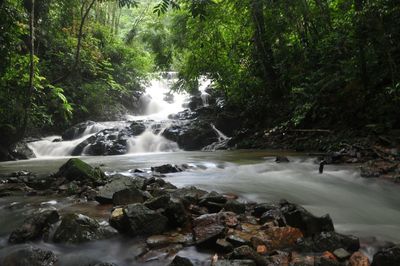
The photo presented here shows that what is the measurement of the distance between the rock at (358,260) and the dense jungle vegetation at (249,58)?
8.33ft

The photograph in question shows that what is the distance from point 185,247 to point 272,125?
931 cm

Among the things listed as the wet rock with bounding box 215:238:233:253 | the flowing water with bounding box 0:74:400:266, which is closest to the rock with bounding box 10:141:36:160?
the flowing water with bounding box 0:74:400:266

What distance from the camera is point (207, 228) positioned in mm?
3273

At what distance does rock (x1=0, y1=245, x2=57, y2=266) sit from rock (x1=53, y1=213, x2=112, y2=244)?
0.99ft

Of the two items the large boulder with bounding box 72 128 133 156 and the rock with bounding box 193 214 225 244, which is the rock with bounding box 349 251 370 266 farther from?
the large boulder with bounding box 72 128 133 156

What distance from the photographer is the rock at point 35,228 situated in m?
3.28

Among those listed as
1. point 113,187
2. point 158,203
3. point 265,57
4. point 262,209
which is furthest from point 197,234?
point 265,57

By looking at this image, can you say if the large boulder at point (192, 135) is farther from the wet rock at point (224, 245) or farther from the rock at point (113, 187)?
the wet rock at point (224, 245)

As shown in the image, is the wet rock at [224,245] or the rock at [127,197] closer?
the wet rock at [224,245]

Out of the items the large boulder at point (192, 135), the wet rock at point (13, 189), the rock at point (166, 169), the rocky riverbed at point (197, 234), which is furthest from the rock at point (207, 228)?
the large boulder at point (192, 135)

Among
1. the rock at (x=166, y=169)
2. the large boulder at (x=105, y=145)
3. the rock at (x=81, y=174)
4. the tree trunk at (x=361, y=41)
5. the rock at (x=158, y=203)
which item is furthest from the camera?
the large boulder at (x=105, y=145)

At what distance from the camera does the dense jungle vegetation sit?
7977mm

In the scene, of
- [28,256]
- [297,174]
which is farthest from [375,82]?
[28,256]

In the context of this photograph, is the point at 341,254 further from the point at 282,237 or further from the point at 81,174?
the point at 81,174
